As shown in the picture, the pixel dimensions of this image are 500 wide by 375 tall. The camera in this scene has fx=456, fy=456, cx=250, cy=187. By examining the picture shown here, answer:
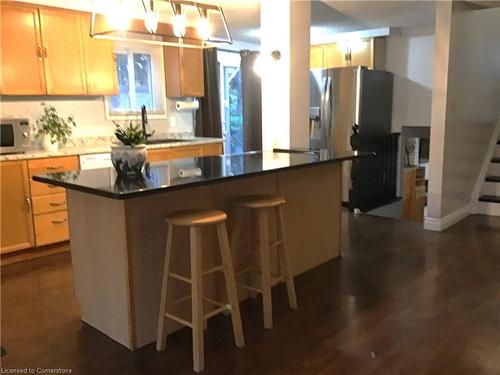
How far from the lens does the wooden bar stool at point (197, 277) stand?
223 centimetres

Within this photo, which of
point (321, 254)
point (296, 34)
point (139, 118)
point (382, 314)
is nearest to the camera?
point (382, 314)

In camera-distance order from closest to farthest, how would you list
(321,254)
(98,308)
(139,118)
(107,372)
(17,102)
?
(107,372) < (98,308) < (321,254) < (17,102) < (139,118)

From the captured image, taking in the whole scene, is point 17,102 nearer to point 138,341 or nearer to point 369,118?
point 138,341

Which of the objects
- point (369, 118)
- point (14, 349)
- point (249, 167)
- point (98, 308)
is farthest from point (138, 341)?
point (369, 118)

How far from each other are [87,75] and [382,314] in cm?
355

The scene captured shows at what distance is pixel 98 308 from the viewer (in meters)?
2.60

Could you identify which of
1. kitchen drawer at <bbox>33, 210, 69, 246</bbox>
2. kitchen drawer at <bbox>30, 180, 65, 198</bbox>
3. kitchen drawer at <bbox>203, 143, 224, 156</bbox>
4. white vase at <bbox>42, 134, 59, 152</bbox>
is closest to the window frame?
kitchen drawer at <bbox>203, 143, 224, 156</bbox>

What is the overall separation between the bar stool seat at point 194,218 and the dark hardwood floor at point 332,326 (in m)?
0.70

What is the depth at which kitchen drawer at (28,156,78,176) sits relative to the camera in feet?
12.9

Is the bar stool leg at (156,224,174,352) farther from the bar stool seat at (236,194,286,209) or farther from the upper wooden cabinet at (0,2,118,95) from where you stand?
the upper wooden cabinet at (0,2,118,95)

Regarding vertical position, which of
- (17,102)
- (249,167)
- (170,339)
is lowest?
(170,339)

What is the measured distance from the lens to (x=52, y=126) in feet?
14.3

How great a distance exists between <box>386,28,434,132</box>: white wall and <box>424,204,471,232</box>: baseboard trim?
1.39 metres

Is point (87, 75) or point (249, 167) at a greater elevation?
point (87, 75)
